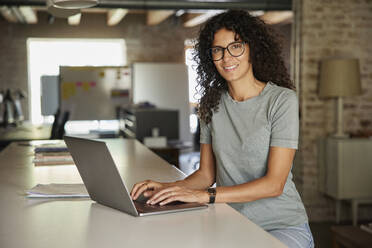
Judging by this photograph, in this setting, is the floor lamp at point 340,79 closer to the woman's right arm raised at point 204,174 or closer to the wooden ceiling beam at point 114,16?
the woman's right arm raised at point 204,174

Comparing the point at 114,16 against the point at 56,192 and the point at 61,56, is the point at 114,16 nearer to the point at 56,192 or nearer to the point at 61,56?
the point at 61,56

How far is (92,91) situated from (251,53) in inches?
347

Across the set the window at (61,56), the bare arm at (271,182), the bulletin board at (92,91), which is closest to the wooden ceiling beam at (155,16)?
the window at (61,56)

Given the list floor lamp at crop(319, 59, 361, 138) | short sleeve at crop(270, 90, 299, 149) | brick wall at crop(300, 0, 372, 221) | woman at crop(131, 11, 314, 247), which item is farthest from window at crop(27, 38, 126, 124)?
short sleeve at crop(270, 90, 299, 149)

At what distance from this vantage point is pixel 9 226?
59.3 inches

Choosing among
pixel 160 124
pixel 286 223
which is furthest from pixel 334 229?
pixel 160 124

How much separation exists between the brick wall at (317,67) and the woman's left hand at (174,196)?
3955 millimetres

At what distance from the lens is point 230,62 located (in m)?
2.02

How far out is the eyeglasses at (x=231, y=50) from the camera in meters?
2.03

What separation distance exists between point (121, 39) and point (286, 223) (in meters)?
10.3

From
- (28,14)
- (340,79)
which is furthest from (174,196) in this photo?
(28,14)

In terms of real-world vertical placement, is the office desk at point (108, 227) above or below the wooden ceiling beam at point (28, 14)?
below

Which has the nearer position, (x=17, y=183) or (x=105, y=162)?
(x=105, y=162)

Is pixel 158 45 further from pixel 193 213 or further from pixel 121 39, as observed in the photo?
pixel 193 213
